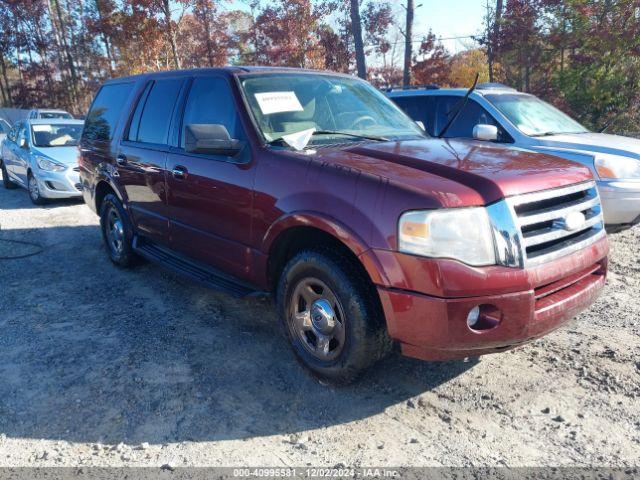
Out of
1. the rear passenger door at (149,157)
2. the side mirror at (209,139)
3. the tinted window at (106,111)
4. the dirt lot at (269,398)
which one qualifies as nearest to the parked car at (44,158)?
the tinted window at (106,111)

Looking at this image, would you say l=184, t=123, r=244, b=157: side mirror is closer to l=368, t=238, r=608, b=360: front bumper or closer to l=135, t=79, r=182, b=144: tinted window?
l=135, t=79, r=182, b=144: tinted window

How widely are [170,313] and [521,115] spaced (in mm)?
5082

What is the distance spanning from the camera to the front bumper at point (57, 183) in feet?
29.8

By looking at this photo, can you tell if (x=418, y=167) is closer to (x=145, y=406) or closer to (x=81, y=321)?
(x=145, y=406)

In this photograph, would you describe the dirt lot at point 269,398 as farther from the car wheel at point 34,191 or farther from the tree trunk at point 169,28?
the tree trunk at point 169,28

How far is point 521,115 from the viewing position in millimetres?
6500

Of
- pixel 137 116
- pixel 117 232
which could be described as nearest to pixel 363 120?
pixel 137 116

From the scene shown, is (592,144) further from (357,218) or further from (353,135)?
(357,218)

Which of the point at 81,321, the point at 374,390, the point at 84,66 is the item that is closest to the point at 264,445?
the point at 374,390

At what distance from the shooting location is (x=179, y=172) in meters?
3.97

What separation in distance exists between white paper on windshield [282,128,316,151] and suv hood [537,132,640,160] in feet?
12.3

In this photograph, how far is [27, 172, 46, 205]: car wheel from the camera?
30.6ft

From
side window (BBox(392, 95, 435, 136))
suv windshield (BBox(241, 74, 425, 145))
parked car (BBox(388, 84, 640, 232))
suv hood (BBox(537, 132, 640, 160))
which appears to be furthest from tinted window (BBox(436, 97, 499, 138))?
suv windshield (BBox(241, 74, 425, 145))

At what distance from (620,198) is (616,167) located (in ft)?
1.22
